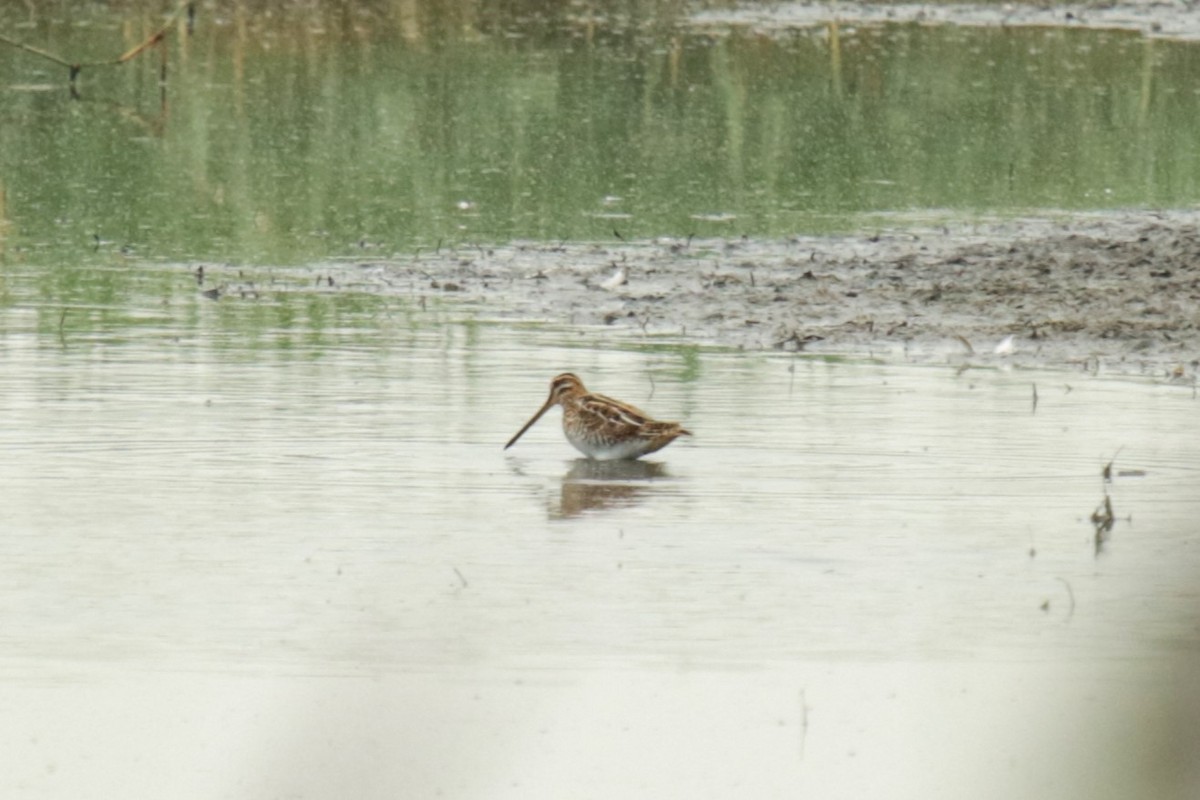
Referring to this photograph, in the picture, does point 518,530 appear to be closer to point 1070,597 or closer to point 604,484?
point 604,484

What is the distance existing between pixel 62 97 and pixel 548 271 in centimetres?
958

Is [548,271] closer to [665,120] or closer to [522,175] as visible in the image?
[522,175]

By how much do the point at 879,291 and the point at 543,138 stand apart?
716cm

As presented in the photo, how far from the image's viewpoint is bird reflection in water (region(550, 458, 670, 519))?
781 cm

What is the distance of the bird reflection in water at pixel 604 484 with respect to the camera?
781 cm

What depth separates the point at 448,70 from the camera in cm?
2441

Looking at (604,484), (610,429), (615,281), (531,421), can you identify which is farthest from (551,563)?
(615,281)

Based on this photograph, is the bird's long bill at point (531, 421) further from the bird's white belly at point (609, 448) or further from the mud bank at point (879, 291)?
the mud bank at point (879, 291)

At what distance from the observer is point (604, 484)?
8.27 meters

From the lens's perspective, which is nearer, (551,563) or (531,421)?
(551,563)

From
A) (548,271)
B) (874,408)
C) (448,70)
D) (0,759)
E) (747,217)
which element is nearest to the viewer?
(0,759)

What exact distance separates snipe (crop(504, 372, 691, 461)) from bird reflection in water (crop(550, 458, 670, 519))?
0.06m

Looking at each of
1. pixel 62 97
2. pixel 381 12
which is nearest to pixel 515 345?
pixel 62 97

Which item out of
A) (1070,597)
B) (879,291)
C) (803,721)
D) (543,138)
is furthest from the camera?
(543,138)
